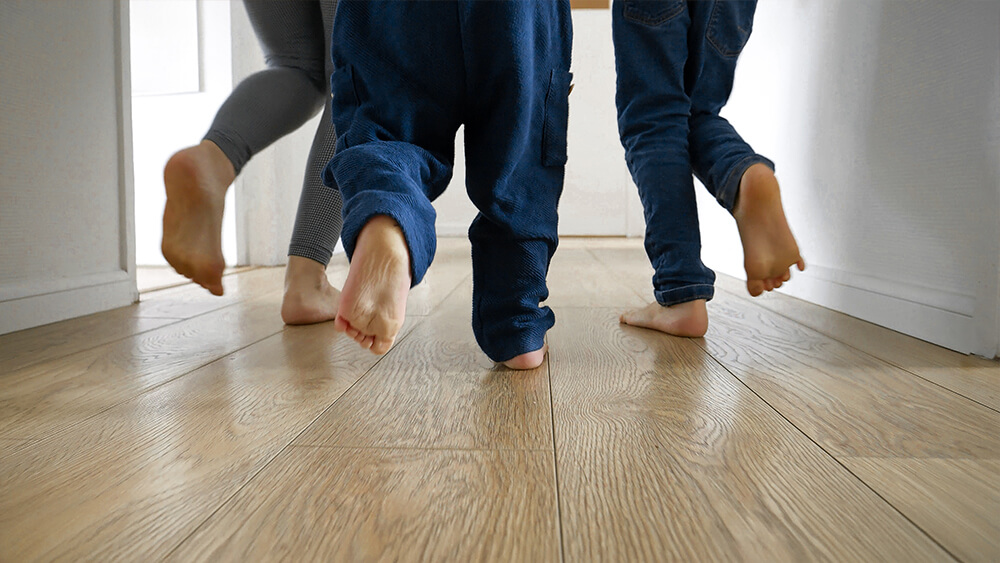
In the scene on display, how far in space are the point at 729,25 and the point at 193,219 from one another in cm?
77

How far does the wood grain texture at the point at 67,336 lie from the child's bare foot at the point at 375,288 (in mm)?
518

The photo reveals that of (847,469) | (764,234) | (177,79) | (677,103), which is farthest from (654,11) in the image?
(177,79)

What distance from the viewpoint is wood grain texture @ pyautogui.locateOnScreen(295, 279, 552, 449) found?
1.83ft

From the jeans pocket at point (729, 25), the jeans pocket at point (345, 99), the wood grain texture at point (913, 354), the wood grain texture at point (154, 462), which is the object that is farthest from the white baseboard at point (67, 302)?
the wood grain texture at point (913, 354)

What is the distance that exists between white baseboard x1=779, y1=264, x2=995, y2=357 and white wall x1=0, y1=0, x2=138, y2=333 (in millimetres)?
1334

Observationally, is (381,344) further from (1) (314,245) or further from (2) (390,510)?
(1) (314,245)

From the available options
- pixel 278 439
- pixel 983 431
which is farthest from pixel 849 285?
pixel 278 439

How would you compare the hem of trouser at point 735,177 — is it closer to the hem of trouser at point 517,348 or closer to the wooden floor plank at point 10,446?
the hem of trouser at point 517,348

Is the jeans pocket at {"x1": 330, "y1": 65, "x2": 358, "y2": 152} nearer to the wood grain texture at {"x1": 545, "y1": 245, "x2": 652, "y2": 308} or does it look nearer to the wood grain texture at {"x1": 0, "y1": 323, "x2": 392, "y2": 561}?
the wood grain texture at {"x1": 0, "y1": 323, "x2": 392, "y2": 561}

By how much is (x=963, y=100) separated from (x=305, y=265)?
0.97m

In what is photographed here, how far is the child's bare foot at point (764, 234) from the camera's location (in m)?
0.82

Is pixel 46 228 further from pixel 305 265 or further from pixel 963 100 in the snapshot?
pixel 963 100

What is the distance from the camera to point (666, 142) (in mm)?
1029

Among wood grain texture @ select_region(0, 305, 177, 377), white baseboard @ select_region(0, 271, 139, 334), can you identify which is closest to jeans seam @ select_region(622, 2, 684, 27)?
wood grain texture @ select_region(0, 305, 177, 377)
